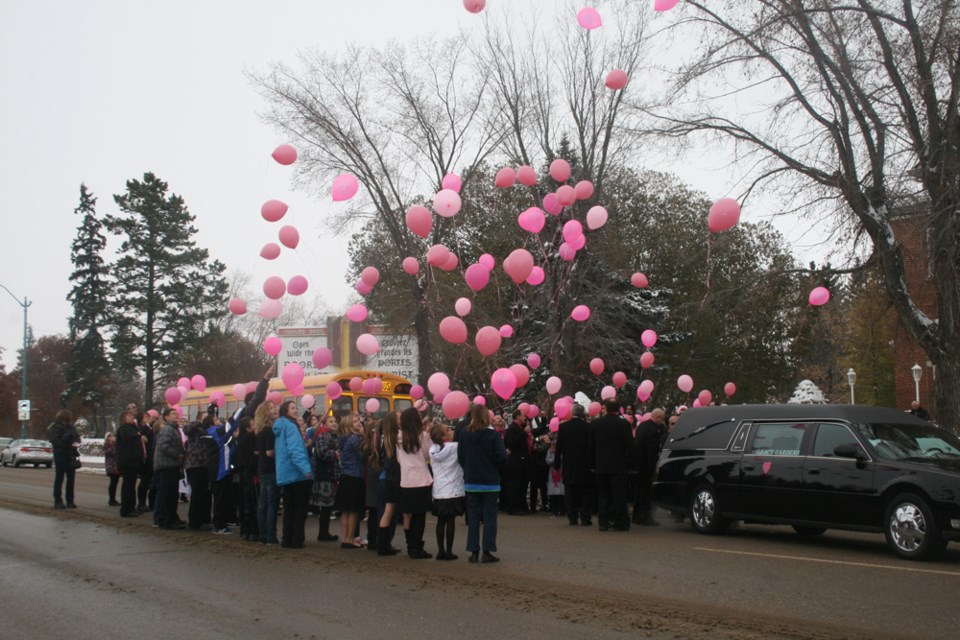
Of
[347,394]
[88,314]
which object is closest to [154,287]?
[88,314]

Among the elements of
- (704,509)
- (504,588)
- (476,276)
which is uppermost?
(476,276)

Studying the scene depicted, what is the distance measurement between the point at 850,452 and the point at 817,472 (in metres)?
0.65

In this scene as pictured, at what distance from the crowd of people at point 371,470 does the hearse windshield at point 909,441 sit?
3647 millimetres

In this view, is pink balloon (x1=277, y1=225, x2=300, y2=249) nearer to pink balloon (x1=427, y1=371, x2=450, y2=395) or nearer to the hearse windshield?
pink balloon (x1=427, y1=371, x2=450, y2=395)

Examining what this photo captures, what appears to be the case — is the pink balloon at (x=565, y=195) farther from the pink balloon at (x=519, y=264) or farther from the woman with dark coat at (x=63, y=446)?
the woman with dark coat at (x=63, y=446)

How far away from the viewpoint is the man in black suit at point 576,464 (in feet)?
48.7

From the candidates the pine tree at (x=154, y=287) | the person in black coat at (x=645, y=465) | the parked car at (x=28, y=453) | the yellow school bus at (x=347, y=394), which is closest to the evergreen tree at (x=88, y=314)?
the pine tree at (x=154, y=287)

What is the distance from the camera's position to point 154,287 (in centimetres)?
6016

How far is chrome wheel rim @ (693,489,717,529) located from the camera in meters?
13.2

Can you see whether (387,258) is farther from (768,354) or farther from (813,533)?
(813,533)

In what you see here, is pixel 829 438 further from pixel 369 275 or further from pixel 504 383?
pixel 369 275

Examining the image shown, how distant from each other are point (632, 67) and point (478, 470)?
2220 centimetres

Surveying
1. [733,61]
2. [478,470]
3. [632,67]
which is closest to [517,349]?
[632,67]

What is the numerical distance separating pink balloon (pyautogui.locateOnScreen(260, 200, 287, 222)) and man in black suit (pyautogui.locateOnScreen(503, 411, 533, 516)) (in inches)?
223
